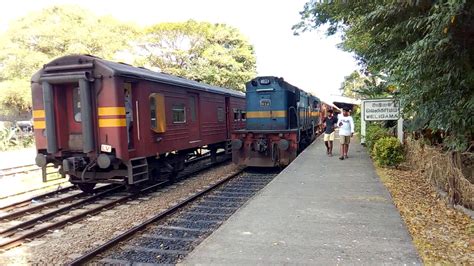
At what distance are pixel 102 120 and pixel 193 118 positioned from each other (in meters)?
4.24

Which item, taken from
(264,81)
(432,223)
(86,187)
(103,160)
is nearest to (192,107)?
(264,81)

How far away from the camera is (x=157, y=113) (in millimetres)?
9492

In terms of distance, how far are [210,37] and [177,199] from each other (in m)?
23.8

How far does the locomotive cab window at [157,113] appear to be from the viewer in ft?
31.2

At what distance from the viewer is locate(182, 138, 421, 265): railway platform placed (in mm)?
4219

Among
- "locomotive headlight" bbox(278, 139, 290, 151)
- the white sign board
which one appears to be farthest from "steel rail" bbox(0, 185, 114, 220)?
the white sign board

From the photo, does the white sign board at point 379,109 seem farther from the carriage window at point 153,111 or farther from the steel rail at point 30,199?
the steel rail at point 30,199

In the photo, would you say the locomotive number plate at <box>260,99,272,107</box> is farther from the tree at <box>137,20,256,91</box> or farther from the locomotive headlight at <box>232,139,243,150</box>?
the tree at <box>137,20,256,91</box>

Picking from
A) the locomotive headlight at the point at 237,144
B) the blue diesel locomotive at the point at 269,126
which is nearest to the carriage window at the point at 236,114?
the blue diesel locomotive at the point at 269,126

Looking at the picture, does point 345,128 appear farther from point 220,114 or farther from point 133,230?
point 133,230

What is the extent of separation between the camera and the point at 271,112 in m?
13.4

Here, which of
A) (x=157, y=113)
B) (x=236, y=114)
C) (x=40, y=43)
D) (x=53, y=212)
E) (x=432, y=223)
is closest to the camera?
(x=432, y=223)

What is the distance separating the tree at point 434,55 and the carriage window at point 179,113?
19.1 feet

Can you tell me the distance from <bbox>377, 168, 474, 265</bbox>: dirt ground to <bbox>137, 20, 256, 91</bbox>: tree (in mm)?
22230
